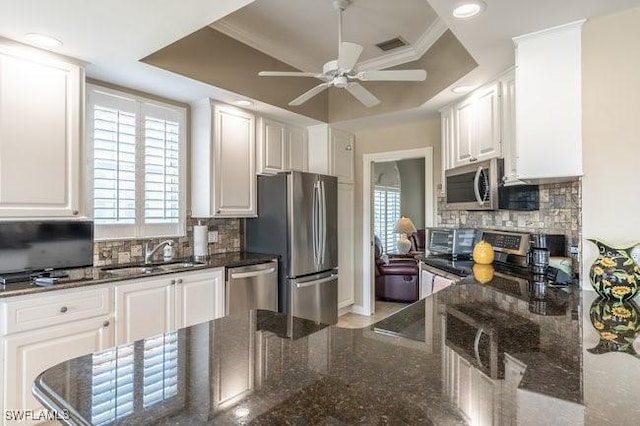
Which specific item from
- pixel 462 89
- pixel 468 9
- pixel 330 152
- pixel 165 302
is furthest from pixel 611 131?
pixel 165 302

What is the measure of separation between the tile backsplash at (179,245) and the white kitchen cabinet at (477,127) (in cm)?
238

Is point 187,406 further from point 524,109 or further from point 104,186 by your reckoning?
point 104,186

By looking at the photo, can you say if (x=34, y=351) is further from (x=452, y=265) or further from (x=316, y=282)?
(x=452, y=265)

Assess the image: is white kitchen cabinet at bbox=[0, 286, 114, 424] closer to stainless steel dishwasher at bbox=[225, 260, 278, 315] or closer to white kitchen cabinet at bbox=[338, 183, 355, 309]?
stainless steel dishwasher at bbox=[225, 260, 278, 315]

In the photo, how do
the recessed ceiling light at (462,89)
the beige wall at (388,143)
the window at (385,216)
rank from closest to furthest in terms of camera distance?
the recessed ceiling light at (462,89) → the beige wall at (388,143) → the window at (385,216)

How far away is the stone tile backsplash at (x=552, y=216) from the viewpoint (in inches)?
100

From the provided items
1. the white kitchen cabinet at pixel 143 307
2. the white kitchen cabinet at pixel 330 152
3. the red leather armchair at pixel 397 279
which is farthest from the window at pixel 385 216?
the white kitchen cabinet at pixel 143 307

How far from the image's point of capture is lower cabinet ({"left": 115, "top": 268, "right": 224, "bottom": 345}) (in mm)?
2555

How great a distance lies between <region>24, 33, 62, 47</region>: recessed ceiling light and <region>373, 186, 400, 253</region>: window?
6.12 metres

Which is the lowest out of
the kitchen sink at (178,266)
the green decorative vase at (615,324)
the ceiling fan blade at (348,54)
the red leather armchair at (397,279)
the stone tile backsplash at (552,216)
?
the red leather armchair at (397,279)

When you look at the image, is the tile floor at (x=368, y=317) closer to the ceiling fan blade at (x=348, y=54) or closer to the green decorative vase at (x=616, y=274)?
the green decorative vase at (x=616, y=274)

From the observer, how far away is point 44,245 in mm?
2609

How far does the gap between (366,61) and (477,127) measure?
1.49 m

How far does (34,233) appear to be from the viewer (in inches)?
101
